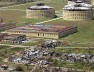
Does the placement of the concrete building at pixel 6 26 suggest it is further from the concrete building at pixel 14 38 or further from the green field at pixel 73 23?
the concrete building at pixel 14 38

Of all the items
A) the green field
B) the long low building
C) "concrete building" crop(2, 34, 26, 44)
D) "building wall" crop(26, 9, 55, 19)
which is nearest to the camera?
"concrete building" crop(2, 34, 26, 44)

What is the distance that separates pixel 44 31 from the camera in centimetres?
9950

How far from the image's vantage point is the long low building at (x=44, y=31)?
97.7m

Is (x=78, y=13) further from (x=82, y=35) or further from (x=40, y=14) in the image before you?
(x=82, y=35)

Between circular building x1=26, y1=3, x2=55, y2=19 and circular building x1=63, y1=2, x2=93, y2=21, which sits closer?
circular building x1=63, y1=2, x2=93, y2=21

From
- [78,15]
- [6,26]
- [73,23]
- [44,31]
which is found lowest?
[73,23]

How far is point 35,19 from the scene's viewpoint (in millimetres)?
130000

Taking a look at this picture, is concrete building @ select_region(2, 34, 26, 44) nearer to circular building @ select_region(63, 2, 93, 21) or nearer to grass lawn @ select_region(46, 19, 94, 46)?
grass lawn @ select_region(46, 19, 94, 46)

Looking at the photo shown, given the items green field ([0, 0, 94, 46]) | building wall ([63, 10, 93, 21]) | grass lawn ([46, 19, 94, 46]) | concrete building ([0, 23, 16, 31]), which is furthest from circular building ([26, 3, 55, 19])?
concrete building ([0, 23, 16, 31])

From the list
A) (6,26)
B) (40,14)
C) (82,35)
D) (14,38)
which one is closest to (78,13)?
(40,14)

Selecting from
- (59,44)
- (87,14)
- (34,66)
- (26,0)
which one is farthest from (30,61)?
(26,0)

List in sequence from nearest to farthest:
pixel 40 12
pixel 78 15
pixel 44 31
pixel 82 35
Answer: pixel 82 35 → pixel 44 31 → pixel 78 15 → pixel 40 12

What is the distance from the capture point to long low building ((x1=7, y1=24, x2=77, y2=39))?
9769cm

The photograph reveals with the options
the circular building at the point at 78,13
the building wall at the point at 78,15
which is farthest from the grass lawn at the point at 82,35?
the circular building at the point at 78,13
